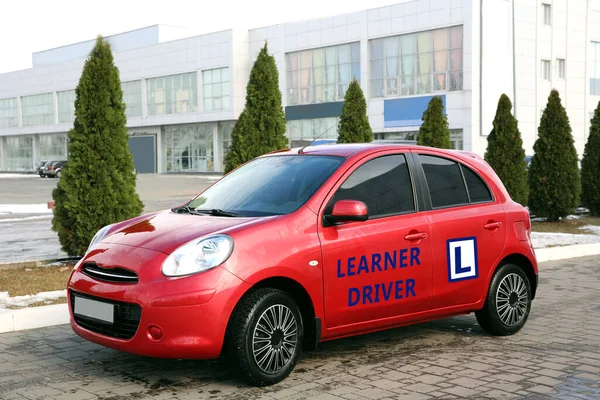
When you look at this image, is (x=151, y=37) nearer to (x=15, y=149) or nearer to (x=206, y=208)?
(x=15, y=149)

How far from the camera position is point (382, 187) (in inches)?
252

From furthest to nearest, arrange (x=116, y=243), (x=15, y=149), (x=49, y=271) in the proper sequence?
(x=15, y=149)
(x=49, y=271)
(x=116, y=243)

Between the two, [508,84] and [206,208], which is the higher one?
[508,84]

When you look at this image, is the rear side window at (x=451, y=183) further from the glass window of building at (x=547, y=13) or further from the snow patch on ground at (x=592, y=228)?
the glass window of building at (x=547, y=13)

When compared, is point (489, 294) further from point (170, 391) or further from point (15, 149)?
point (15, 149)

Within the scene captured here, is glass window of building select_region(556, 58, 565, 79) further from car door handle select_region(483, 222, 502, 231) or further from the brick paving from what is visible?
car door handle select_region(483, 222, 502, 231)

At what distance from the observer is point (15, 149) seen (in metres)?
92.6

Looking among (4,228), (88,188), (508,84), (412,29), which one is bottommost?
(4,228)

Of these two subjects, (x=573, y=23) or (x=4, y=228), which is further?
(x=573, y=23)

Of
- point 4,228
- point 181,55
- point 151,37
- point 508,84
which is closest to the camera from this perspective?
point 4,228

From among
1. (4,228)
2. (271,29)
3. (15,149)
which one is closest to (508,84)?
(271,29)

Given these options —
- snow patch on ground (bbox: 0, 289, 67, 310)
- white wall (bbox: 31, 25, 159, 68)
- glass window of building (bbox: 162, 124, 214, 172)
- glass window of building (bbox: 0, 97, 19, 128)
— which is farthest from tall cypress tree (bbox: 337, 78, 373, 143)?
glass window of building (bbox: 0, 97, 19, 128)

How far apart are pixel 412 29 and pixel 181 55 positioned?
24262 millimetres

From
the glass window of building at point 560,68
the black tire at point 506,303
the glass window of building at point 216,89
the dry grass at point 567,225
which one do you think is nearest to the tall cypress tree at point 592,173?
the dry grass at point 567,225
